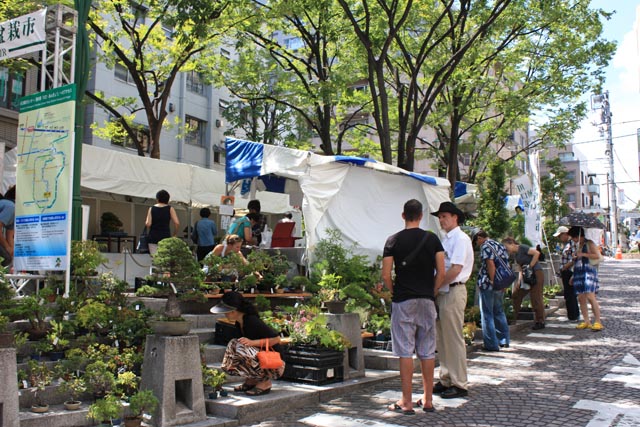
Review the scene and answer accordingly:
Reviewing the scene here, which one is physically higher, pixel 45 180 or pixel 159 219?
pixel 45 180

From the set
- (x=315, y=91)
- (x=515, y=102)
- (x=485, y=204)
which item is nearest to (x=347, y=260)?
(x=485, y=204)

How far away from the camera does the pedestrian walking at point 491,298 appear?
909cm

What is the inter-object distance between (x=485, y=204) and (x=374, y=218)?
11.8ft

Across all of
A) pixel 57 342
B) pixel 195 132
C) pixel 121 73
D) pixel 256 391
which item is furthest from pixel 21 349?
pixel 195 132

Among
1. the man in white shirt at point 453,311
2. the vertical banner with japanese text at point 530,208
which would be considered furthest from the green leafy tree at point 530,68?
the man in white shirt at point 453,311

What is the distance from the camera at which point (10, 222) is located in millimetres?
8492

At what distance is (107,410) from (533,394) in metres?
4.51

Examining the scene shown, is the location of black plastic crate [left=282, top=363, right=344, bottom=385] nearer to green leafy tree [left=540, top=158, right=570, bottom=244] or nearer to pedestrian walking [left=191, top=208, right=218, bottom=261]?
pedestrian walking [left=191, top=208, right=218, bottom=261]

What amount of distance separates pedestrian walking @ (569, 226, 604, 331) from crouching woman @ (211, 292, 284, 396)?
23.1ft

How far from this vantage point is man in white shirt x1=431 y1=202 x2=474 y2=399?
6316 millimetres

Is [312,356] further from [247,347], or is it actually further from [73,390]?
[73,390]

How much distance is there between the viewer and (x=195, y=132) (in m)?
32.6

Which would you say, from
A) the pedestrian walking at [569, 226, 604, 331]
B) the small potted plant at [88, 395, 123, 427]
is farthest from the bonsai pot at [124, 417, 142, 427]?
the pedestrian walking at [569, 226, 604, 331]

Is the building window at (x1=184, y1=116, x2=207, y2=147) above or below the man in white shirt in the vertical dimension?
above
